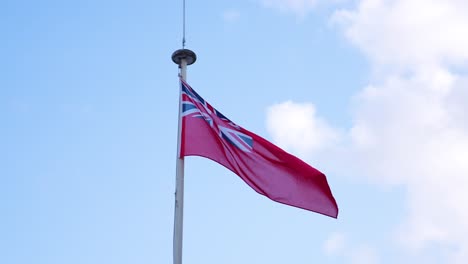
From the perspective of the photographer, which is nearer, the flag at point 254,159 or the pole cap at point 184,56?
the flag at point 254,159

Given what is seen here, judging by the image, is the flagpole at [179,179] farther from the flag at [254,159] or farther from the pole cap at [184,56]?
the flag at [254,159]

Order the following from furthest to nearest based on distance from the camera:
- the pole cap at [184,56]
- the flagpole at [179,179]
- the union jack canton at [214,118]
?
the pole cap at [184,56]
the union jack canton at [214,118]
the flagpole at [179,179]

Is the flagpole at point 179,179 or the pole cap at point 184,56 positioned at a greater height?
the pole cap at point 184,56

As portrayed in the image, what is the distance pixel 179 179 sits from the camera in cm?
1327

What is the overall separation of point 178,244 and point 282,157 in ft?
10.2

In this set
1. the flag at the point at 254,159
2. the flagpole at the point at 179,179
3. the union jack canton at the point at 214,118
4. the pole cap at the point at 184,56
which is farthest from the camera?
the pole cap at the point at 184,56

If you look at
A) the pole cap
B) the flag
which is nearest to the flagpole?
the pole cap

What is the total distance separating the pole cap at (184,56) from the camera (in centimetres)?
1473

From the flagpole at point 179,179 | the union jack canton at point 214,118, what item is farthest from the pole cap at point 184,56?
the union jack canton at point 214,118

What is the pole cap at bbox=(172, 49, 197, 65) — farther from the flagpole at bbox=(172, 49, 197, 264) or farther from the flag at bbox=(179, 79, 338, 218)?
the flag at bbox=(179, 79, 338, 218)

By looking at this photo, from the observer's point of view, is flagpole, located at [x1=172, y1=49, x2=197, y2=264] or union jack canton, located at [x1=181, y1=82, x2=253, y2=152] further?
union jack canton, located at [x1=181, y1=82, x2=253, y2=152]

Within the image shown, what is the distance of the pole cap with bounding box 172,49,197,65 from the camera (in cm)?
1473

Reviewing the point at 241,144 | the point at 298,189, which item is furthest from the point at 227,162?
the point at 298,189

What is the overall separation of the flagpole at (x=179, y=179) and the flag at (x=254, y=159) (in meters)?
0.32
